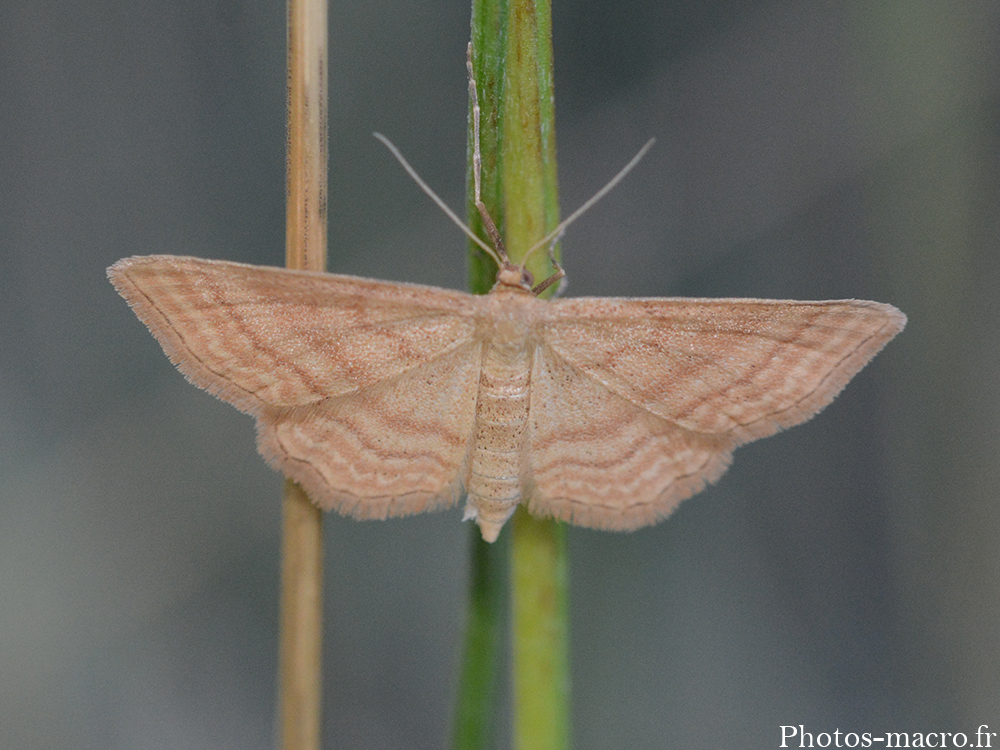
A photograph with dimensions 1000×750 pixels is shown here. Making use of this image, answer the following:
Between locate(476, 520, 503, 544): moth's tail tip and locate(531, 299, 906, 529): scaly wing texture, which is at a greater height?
locate(531, 299, 906, 529): scaly wing texture

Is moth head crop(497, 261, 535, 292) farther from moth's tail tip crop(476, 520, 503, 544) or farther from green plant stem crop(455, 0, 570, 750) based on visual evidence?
moth's tail tip crop(476, 520, 503, 544)

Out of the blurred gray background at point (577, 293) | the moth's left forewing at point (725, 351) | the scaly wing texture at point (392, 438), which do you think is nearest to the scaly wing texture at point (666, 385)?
the moth's left forewing at point (725, 351)

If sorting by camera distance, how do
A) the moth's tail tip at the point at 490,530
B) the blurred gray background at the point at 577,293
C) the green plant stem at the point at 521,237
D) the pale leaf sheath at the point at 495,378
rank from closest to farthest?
the green plant stem at the point at 521,237 → the moth's tail tip at the point at 490,530 → the pale leaf sheath at the point at 495,378 → the blurred gray background at the point at 577,293

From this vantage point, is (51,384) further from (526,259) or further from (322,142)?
(526,259)

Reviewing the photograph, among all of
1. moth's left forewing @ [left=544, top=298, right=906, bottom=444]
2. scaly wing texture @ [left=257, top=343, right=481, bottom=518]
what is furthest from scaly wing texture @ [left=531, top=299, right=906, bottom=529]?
scaly wing texture @ [left=257, top=343, right=481, bottom=518]

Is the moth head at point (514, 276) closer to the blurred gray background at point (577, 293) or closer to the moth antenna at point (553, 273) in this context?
the moth antenna at point (553, 273)

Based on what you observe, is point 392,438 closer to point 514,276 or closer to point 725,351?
point 514,276

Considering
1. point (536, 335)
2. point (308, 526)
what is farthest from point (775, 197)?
point (308, 526)

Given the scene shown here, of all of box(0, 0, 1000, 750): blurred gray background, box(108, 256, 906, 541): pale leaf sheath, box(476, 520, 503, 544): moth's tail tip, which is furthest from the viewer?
box(0, 0, 1000, 750): blurred gray background
